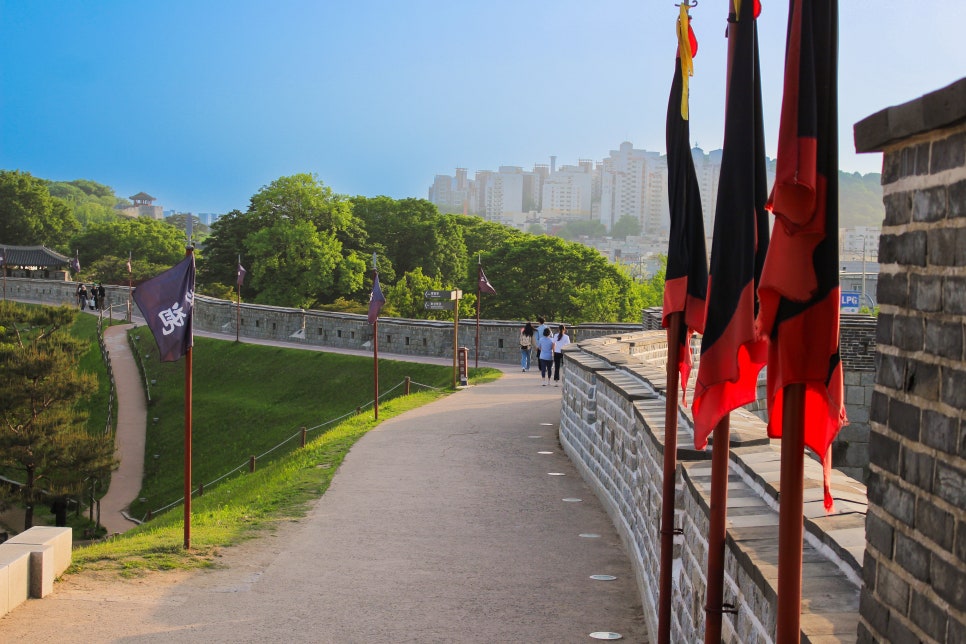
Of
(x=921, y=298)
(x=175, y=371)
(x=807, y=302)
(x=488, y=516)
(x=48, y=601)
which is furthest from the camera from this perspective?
(x=175, y=371)

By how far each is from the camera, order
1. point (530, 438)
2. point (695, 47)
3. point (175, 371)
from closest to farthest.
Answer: point (695, 47) < point (530, 438) < point (175, 371)

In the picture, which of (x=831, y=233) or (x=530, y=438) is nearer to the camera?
(x=831, y=233)

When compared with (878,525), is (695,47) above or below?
above

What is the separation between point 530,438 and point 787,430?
39.1 feet

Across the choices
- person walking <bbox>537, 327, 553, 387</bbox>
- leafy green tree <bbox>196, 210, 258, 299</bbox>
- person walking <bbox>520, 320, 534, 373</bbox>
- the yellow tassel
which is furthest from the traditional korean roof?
the yellow tassel

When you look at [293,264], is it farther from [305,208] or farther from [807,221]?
[807,221]

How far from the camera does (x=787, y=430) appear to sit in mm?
3012

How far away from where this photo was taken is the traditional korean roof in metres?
70.9

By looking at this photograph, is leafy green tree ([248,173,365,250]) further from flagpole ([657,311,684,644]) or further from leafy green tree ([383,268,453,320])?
flagpole ([657,311,684,644])

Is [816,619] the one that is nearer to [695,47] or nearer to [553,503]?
[695,47]

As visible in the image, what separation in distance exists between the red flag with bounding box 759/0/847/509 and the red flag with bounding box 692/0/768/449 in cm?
68

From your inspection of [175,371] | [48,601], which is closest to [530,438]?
[48,601]

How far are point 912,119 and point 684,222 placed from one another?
10.8 ft

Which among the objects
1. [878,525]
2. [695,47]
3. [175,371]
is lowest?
[175,371]
